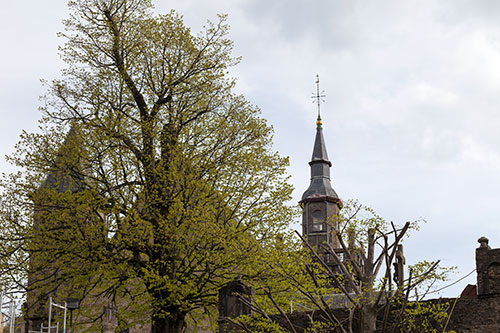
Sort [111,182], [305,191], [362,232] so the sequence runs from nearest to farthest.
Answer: [362,232], [111,182], [305,191]

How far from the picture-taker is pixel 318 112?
81.1 m

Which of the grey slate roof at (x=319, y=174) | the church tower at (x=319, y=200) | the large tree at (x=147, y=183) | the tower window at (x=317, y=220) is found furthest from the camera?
the grey slate roof at (x=319, y=174)

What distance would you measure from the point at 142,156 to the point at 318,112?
6090 centimetres

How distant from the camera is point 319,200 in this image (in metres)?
71.8

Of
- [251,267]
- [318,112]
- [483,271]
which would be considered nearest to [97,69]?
[251,267]

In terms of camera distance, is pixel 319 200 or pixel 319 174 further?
pixel 319 174

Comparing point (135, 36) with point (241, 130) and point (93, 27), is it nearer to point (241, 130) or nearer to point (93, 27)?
point (93, 27)

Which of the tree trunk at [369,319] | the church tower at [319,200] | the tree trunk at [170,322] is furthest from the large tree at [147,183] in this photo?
the church tower at [319,200]

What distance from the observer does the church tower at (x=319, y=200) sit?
70.7 meters

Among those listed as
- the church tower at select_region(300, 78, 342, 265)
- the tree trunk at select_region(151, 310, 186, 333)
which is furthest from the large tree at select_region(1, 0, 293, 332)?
the church tower at select_region(300, 78, 342, 265)

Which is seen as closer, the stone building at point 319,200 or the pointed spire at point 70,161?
the pointed spire at point 70,161

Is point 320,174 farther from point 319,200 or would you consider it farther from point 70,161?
point 70,161

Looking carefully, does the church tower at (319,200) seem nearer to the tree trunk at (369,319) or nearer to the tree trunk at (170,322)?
the tree trunk at (170,322)

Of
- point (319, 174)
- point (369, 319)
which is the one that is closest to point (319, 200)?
point (319, 174)
